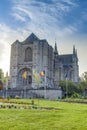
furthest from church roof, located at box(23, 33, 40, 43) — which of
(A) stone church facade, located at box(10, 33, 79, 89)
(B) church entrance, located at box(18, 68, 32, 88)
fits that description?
(B) church entrance, located at box(18, 68, 32, 88)

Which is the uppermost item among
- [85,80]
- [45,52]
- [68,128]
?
[45,52]

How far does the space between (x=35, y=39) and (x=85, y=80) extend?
34.5 meters

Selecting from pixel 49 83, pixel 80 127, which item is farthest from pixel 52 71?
pixel 80 127

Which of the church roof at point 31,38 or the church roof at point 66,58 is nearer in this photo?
the church roof at point 31,38

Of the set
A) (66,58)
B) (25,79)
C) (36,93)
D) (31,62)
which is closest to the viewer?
(36,93)

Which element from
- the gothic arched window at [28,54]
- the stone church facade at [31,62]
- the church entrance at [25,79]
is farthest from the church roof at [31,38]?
the church entrance at [25,79]

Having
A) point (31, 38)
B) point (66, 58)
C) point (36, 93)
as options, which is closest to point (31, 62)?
point (31, 38)

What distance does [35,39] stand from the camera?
11988 cm

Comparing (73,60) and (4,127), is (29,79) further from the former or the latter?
(4,127)

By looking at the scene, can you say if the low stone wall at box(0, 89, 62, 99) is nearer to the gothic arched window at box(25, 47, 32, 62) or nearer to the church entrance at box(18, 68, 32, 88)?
the church entrance at box(18, 68, 32, 88)

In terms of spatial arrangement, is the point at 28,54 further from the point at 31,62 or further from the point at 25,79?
the point at 25,79

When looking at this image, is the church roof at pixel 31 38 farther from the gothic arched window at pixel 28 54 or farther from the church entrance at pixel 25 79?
the church entrance at pixel 25 79

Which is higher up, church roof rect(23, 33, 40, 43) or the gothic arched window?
church roof rect(23, 33, 40, 43)

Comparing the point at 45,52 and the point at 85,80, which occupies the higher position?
the point at 45,52
